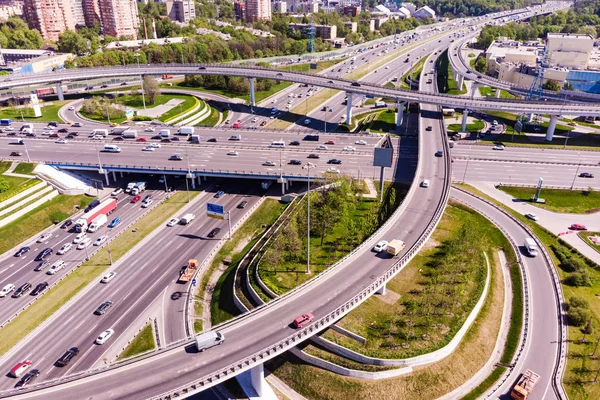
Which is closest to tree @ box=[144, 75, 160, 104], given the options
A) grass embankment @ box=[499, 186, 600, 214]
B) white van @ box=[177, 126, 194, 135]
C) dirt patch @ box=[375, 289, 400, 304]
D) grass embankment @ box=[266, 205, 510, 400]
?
white van @ box=[177, 126, 194, 135]

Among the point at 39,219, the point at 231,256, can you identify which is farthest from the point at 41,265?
the point at 231,256

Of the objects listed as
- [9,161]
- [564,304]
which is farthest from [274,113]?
[564,304]

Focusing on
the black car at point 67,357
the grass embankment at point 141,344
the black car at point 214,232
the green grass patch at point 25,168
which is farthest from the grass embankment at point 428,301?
the green grass patch at point 25,168

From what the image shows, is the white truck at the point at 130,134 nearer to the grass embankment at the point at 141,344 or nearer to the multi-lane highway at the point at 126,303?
the multi-lane highway at the point at 126,303

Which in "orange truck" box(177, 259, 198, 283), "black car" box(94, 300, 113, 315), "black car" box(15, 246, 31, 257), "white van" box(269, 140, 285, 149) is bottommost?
"black car" box(94, 300, 113, 315)

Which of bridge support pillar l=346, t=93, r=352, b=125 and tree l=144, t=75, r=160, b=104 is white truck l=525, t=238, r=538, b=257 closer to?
bridge support pillar l=346, t=93, r=352, b=125

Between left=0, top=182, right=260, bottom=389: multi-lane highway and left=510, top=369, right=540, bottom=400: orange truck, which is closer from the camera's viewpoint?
left=510, top=369, right=540, bottom=400: orange truck

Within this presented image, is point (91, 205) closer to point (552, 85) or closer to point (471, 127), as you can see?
point (471, 127)

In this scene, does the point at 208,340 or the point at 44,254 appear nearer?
the point at 208,340
